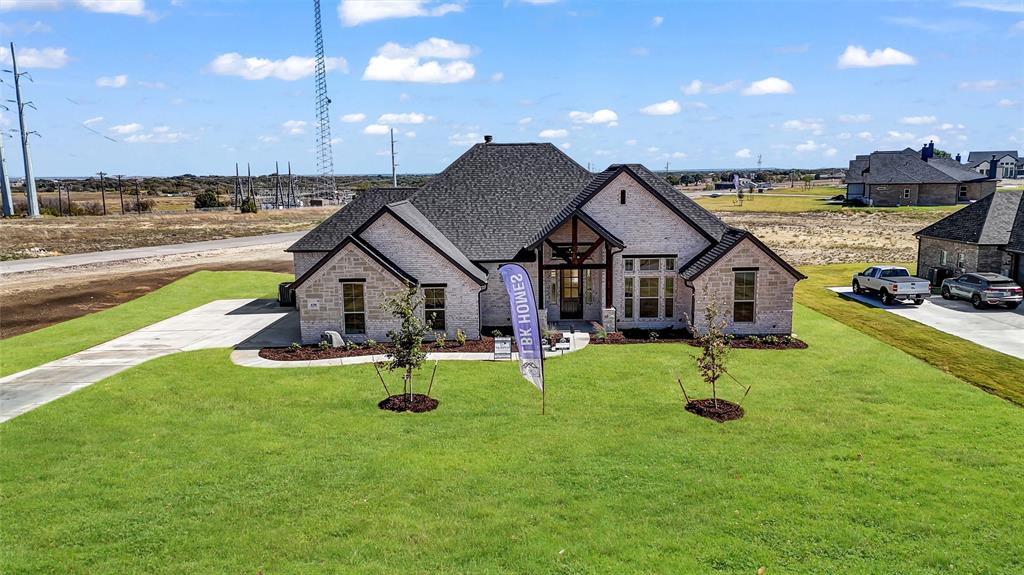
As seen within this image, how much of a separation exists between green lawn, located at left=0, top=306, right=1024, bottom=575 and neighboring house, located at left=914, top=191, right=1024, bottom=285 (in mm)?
18011

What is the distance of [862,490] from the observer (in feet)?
43.4

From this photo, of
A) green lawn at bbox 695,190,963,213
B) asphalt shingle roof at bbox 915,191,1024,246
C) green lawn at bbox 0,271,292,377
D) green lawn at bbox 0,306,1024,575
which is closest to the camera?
green lawn at bbox 0,306,1024,575

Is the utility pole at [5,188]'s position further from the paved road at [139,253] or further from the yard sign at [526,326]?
the yard sign at [526,326]

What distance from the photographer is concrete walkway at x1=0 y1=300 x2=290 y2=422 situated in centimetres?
2025

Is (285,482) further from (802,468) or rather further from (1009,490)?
(1009,490)

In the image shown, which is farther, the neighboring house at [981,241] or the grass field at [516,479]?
the neighboring house at [981,241]

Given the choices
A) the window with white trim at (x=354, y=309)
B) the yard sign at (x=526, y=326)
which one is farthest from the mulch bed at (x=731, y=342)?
the window with white trim at (x=354, y=309)

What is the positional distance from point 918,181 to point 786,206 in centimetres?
1933

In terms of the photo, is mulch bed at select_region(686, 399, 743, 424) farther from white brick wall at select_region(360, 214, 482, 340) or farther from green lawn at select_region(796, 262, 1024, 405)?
white brick wall at select_region(360, 214, 482, 340)

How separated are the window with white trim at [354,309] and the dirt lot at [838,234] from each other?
37.8 m

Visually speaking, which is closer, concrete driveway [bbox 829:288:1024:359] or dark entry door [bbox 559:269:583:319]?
concrete driveway [bbox 829:288:1024:359]

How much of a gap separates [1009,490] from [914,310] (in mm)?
20756

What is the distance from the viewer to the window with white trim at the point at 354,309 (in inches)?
1026

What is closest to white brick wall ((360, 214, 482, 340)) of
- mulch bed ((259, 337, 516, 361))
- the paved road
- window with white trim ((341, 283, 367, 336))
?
mulch bed ((259, 337, 516, 361))
